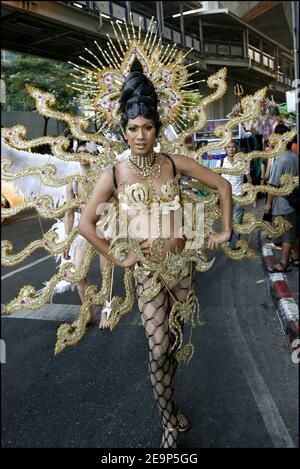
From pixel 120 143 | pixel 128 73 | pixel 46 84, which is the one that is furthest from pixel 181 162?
pixel 46 84

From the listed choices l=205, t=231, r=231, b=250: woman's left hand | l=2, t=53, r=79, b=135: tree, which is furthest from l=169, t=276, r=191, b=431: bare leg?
l=2, t=53, r=79, b=135: tree

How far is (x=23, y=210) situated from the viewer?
1.33 m

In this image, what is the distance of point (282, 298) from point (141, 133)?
868 mm

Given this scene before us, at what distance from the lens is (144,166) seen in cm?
127

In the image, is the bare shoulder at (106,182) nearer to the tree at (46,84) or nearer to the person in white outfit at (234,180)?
the tree at (46,84)

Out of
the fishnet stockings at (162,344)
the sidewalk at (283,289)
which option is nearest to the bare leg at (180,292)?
the fishnet stockings at (162,344)

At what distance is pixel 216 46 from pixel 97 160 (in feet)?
1.68

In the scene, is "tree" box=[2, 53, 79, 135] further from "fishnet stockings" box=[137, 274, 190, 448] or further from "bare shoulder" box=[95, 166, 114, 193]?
"fishnet stockings" box=[137, 274, 190, 448]

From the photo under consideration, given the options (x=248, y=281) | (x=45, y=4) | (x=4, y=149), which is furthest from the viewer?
(x=248, y=281)

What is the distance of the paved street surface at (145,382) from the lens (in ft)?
3.94

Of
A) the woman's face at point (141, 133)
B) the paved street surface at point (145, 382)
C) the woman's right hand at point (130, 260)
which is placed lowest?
the paved street surface at point (145, 382)

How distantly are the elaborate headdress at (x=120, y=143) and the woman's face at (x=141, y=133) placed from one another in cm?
5
